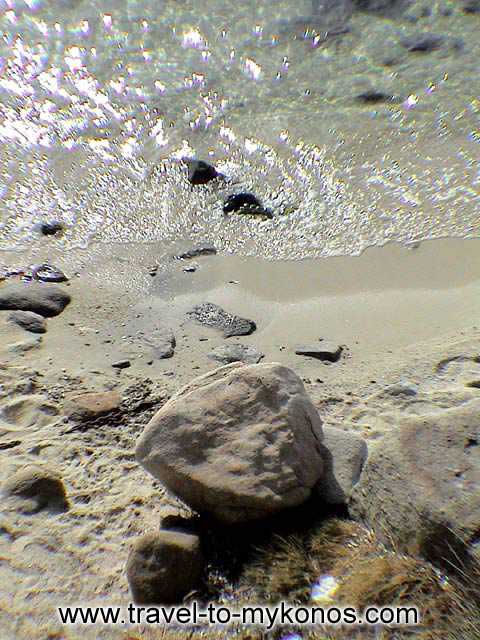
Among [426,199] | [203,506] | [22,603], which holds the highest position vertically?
[426,199]

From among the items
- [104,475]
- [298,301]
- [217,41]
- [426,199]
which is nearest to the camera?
[104,475]

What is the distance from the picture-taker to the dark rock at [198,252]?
13.7ft

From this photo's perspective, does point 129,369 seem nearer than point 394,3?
Yes

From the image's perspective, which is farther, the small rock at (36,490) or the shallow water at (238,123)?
the shallow water at (238,123)

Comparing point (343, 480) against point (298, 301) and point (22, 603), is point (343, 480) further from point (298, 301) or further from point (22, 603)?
point (298, 301)

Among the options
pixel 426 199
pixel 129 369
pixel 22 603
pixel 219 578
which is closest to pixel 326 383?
pixel 129 369

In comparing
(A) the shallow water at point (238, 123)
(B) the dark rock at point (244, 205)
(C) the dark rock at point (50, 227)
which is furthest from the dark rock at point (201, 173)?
(C) the dark rock at point (50, 227)

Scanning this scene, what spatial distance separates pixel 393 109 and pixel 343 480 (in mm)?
4487

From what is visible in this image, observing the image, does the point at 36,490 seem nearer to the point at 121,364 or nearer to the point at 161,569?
the point at 161,569

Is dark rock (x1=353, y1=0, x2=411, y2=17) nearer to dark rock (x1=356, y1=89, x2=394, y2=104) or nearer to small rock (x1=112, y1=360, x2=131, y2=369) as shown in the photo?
dark rock (x1=356, y1=89, x2=394, y2=104)

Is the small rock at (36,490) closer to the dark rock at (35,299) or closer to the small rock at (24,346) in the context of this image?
the small rock at (24,346)

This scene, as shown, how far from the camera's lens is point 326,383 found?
2875 mm

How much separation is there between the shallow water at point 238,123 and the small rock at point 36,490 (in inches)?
94.0

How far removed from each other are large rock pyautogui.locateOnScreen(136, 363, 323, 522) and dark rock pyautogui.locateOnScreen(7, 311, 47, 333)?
1595 mm
